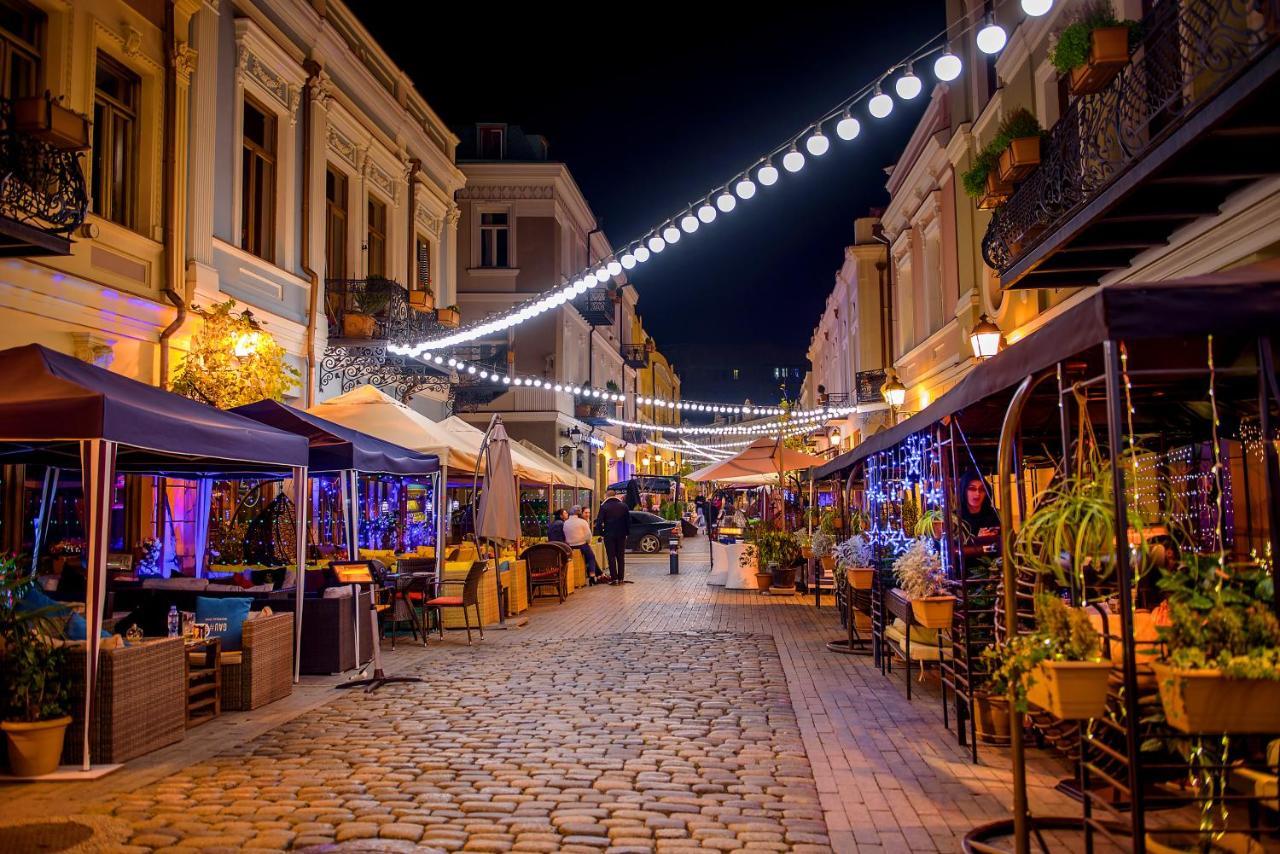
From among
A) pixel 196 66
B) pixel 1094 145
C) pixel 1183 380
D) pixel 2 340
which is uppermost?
pixel 196 66

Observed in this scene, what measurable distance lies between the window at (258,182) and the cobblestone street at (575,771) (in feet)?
28.4

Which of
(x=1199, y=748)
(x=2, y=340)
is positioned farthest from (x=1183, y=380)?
(x=2, y=340)

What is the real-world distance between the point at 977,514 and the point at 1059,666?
6.27 metres

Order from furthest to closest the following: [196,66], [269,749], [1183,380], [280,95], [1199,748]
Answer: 1. [280,95]
2. [196,66]
3. [269,749]
4. [1183,380]
5. [1199,748]

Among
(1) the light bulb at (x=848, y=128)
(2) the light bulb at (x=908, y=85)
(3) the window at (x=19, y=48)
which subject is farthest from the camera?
(3) the window at (x=19, y=48)

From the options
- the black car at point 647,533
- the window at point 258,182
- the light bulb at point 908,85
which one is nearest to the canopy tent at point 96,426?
the light bulb at point 908,85

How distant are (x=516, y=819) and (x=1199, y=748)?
3167mm

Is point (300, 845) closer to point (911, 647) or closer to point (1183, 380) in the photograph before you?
point (911, 647)

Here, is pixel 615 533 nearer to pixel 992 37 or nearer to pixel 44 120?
pixel 44 120

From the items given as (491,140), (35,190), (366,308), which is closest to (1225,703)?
(35,190)

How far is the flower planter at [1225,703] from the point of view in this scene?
11.7 feet

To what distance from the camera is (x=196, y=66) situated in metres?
13.6

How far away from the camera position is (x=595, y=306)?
38.8m

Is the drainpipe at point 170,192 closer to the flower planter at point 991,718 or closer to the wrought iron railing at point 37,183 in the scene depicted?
the wrought iron railing at point 37,183
